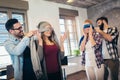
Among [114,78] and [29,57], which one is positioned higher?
[29,57]

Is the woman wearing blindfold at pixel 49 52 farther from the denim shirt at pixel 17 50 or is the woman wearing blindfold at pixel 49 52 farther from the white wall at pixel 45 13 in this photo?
the white wall at pixel 45 13

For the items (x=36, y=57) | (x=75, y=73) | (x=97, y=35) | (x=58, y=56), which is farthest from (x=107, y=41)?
(x=75, y=73)

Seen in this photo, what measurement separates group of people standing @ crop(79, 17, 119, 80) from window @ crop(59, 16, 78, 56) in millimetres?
3282

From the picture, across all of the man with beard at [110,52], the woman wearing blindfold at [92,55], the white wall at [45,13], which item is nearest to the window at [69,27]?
the white wall at [45,13]

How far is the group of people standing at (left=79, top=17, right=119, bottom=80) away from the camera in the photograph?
217cm

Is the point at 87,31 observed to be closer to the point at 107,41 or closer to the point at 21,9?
the point at 107,41

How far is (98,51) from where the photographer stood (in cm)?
219

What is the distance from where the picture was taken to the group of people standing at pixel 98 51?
217 cm

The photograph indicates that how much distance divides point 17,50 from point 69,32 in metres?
4.79

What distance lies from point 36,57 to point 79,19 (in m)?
5.16

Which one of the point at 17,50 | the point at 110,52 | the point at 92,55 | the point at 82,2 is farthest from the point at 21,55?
the point at 82,2

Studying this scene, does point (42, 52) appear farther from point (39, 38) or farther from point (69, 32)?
point (69, 32)

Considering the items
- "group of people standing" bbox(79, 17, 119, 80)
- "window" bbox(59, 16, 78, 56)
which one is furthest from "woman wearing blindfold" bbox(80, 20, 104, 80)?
"window" bbox(59, 16, 78, 56)

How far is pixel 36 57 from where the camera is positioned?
1.64m
